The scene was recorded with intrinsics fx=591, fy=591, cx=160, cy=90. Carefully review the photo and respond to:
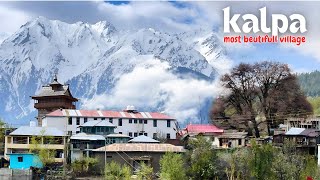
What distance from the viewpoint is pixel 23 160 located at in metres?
48.6

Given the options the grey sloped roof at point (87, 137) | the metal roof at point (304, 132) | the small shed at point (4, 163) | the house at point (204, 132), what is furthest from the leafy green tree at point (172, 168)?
the house at point (204, 132)

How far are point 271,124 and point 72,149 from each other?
73.9 feet

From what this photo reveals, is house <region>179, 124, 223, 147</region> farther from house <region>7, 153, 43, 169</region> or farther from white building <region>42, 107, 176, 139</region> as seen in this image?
house <region>7, 153, 43, 169</region>

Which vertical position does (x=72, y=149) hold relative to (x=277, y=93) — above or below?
below

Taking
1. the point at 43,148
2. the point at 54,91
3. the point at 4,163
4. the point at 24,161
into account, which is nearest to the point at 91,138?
the point at 43,148

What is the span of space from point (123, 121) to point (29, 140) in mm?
12519

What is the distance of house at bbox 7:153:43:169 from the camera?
48056 mm

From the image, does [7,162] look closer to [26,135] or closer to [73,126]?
[26,135]

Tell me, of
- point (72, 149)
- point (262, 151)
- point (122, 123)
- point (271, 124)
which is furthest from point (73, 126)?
point (262, 151)

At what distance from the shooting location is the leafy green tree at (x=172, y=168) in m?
40.1

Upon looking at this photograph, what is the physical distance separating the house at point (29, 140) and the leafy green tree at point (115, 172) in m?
8.08

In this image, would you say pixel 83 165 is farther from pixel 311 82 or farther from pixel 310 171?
pixel 311 82

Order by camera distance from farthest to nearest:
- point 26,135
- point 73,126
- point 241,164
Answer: point 73,126
point 26,135
point 241,164

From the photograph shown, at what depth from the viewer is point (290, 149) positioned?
4541 centimetres
